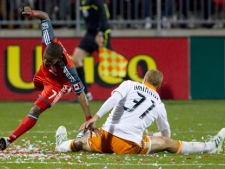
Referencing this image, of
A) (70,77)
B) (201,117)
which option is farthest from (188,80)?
(70,77)

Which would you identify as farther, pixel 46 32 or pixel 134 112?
pixel 46 32

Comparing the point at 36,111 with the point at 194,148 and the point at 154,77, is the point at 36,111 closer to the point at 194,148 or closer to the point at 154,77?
the point at 154,77

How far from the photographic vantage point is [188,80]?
18.5 meters

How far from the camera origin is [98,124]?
13.7m

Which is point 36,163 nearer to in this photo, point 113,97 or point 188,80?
point 113,97

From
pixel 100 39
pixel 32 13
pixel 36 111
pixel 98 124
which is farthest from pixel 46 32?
pixel 100 39

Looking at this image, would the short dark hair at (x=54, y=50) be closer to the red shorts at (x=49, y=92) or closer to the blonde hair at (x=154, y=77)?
the red shorts at (x=49, y=92)

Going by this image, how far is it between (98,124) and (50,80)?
3.38 metres

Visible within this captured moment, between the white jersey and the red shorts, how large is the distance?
3.01 ft

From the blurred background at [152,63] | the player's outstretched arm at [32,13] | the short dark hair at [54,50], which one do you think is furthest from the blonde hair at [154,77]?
the blurred background at [152,63]

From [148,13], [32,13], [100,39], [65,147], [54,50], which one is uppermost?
[32,13]

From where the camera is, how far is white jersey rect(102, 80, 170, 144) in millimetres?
9461

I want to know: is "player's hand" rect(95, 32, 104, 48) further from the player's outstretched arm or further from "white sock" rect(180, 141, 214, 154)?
"white sock" rect(180, 141, 214, 154)

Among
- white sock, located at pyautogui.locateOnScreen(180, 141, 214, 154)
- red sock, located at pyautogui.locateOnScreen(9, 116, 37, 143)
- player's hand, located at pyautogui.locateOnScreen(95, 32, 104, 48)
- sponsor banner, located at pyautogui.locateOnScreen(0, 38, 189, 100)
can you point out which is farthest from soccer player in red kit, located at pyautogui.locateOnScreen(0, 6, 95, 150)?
sponsor banner, located at pyautogui.locateOnScreen(0, 38, 189, 100)
